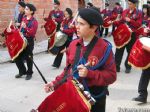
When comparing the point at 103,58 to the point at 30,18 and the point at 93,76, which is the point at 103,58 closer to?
the point at 93,76

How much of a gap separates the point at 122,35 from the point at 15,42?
2.56m

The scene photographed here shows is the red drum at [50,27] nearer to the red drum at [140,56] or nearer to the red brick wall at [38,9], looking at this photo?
the red brick wall at [38,9]

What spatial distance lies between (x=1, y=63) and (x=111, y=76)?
8.23 metres

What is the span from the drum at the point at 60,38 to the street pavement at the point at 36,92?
0.65 meters

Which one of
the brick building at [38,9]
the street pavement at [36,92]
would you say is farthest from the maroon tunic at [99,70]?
the brick building at [38,9]

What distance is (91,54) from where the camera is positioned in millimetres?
3793

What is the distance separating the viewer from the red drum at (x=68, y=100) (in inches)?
136

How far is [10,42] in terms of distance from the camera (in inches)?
361

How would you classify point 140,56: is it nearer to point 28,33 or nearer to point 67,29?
point 28,33

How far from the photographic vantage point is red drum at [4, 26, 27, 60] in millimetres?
8977

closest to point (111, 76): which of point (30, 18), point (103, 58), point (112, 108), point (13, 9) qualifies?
point (103, 58)

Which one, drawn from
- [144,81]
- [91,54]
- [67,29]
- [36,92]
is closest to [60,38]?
[67,29]

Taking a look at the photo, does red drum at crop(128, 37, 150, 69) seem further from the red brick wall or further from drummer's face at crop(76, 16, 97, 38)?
the red brick wall

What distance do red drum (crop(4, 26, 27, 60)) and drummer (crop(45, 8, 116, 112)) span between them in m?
5.19
